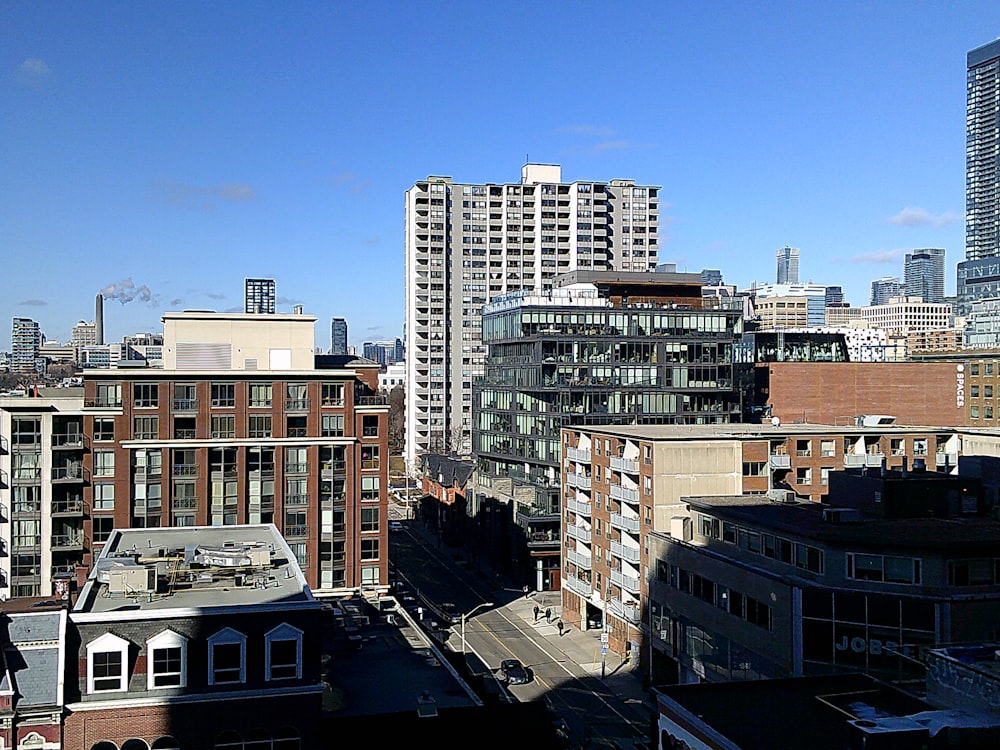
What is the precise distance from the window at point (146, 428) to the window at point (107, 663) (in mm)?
44373

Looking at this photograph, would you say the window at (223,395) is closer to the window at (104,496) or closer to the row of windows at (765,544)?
the window at (104,496)

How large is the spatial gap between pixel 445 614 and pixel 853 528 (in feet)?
167

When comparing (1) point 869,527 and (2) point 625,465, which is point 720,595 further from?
(2) point 625,465

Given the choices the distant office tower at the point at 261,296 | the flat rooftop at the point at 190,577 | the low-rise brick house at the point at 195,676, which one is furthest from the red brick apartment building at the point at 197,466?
the distant office tower at the point at 261,296

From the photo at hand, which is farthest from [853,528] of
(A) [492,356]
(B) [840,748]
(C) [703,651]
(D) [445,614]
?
(A) [492,356]

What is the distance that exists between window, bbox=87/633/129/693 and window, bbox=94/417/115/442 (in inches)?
1767

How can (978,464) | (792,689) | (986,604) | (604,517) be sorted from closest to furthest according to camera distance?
(792,689)
(986,604)
(978,464)
(604,517)

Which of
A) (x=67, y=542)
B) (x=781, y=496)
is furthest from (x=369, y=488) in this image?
(x=781, y=496)

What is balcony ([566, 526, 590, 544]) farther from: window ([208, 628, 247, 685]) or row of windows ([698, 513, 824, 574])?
window ([208, 628, 247, 685])

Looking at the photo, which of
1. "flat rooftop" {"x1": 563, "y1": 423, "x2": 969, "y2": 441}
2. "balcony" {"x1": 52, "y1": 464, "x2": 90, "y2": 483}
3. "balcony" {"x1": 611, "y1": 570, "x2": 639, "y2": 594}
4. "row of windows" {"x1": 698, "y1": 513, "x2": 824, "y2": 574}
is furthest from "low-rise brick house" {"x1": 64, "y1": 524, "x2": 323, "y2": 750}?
"balcony" {"x1": 611, "y1": 570, "x2": 639, "y2": 594}

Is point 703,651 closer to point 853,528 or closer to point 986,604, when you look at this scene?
point 853,528

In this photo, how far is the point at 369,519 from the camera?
82.9m

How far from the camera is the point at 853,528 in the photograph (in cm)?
5653

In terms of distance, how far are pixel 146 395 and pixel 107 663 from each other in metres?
45.2
